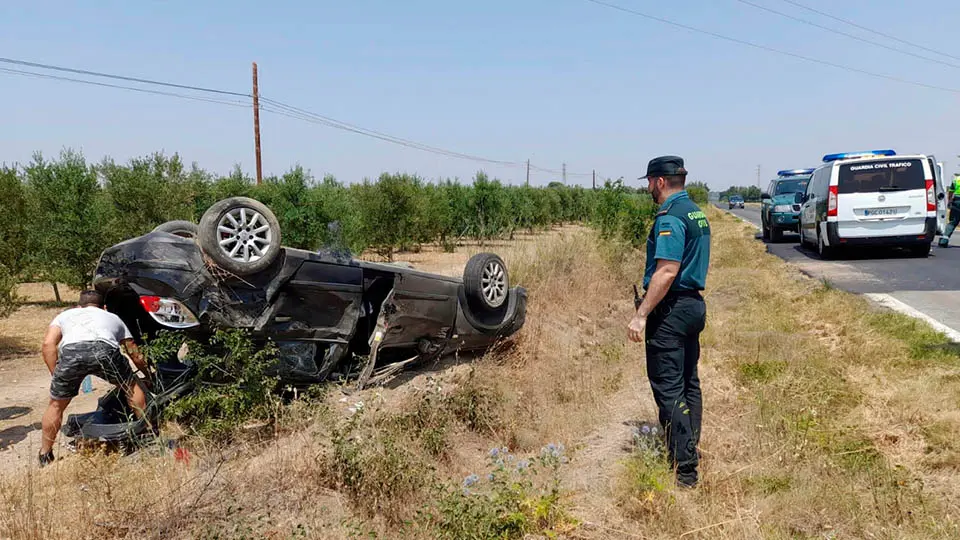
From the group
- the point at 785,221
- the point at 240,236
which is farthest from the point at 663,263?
the point at 785,221

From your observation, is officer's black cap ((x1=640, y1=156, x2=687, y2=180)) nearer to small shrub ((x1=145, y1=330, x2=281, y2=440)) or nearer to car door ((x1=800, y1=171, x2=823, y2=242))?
small shrub ((x1=145, y1=330, x2=281, y2=440))

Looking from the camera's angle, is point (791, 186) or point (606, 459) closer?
point (606, 459)

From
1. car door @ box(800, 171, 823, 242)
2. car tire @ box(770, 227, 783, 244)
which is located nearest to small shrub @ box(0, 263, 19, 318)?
car door @ box(800, 171, 823, 242)

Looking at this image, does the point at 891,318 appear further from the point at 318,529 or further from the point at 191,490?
the point at 191,490

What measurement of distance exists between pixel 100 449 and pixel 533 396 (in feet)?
11.0

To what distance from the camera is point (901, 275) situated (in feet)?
35.1

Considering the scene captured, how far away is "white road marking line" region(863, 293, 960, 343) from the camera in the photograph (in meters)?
6.46

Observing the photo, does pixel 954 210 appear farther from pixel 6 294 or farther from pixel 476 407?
pixel 6 294

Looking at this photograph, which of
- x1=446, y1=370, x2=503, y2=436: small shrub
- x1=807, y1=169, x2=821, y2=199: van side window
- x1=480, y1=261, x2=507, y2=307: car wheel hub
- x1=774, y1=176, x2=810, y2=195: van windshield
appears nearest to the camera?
x1=446, y1=370, x2=503, y2=436: small shrub

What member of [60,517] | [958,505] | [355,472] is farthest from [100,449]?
[958,505]

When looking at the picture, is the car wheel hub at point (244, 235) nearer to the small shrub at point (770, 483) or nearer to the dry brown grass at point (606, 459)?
the dry brown grass at point (606, 459)

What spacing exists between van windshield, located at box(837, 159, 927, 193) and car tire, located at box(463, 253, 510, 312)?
9.20 meters

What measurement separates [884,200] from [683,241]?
1088 centimetres

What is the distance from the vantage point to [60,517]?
3.14 metres
